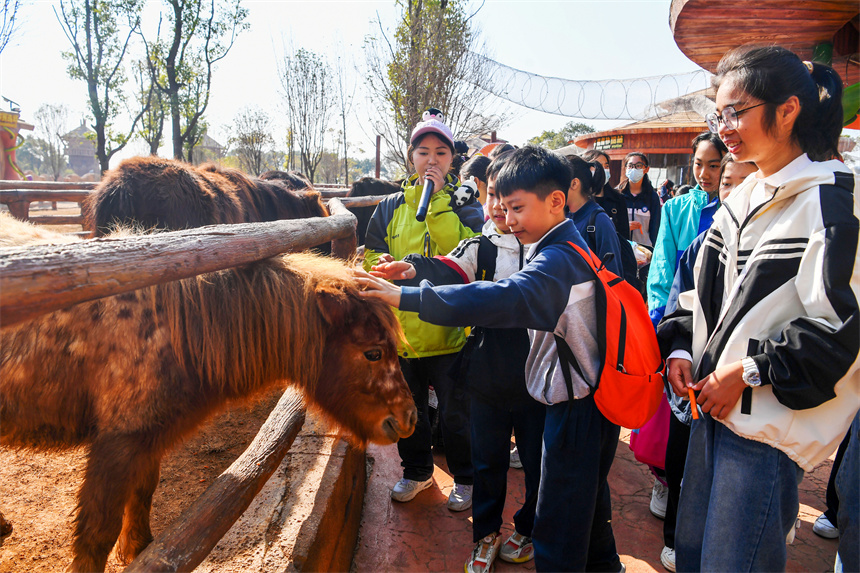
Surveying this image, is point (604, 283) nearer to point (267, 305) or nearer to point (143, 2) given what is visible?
point (267, 305)

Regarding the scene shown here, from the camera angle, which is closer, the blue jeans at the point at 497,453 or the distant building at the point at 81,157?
the blue jeans at the point at 497,453

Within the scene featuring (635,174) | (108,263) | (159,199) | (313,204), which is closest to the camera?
(108,263)

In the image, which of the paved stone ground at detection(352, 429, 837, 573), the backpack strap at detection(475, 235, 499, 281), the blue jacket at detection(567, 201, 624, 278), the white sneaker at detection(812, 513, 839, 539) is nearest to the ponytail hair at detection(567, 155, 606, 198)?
the blue jacket at detection(567, 201, 624, 278)

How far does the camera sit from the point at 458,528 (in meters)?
2.91

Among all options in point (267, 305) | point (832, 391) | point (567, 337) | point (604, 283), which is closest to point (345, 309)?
point (267, 305)

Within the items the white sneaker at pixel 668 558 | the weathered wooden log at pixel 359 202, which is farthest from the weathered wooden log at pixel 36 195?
the white sneaker at pixel 668 558

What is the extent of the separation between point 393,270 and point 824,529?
118 inches

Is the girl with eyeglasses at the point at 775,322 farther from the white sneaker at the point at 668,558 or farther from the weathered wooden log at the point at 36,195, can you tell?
the weathered wooden log at the point at 36,195

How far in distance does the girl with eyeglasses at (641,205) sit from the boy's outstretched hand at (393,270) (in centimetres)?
421

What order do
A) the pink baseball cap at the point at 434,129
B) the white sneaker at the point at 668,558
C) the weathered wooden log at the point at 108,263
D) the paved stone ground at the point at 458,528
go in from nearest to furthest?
the weathered wooden log at the point at 108,263, the white sneaker at the point at 668,558, the paved stone ground at the point at 458,528, the pink baseball cap at the point at 434,129

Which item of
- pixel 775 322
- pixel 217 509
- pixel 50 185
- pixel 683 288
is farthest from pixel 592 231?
pixel 50 185

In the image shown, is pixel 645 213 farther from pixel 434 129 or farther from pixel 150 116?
pixel 150 116

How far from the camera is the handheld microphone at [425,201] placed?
2.92 metres

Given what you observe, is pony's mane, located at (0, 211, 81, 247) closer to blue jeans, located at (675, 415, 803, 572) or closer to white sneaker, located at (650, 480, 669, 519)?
blue jeans, located at (675, 415, 803, 572)
